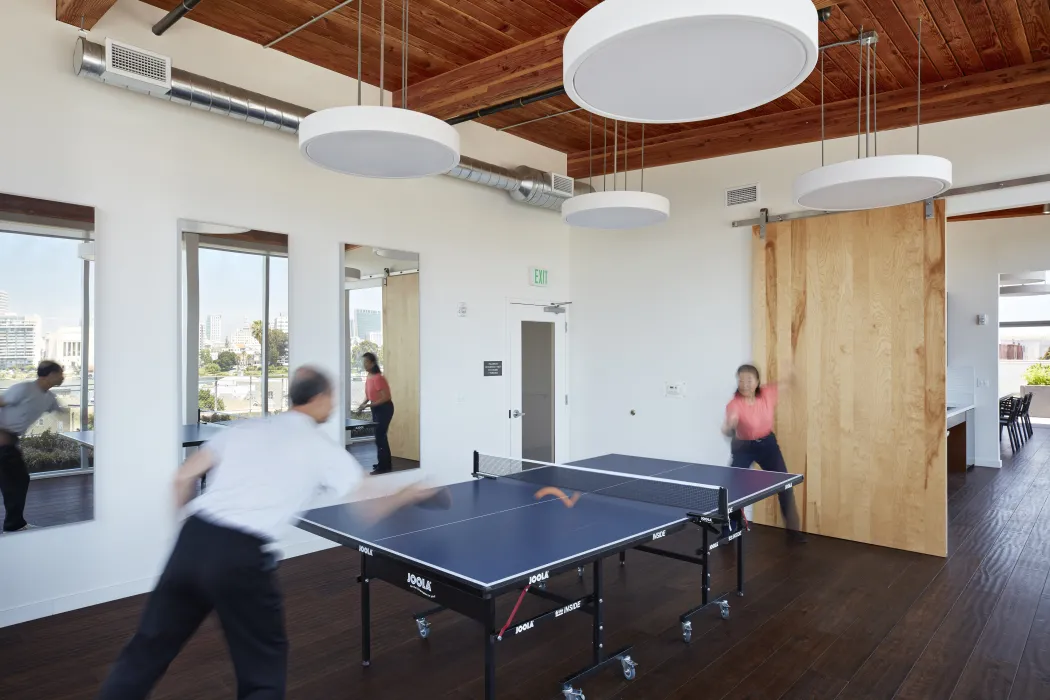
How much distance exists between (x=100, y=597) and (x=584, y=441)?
475 cm

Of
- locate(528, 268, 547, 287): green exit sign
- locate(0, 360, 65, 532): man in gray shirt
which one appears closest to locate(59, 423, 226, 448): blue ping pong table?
locate(0, 360, 65, 532): man in gray shirt

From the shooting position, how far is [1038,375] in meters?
15.2

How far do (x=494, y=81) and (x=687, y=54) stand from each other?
302cm

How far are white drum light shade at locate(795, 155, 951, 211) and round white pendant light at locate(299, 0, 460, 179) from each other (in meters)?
2.07

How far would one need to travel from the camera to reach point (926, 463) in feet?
17.1

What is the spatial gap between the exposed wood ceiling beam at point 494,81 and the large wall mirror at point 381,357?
131cm

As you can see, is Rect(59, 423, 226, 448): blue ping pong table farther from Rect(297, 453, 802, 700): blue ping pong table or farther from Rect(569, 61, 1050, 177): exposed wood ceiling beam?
Rect(569, 61, 1050, 177): exposed wood ceiling beam

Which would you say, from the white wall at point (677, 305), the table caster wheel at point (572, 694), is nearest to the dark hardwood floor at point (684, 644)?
the table caster wheel at point (572, 694)

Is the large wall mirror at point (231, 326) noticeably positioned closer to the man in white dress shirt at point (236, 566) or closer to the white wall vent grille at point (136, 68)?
the white wall vent grille at point (136, 68)

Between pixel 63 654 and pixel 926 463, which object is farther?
pixel 926 463

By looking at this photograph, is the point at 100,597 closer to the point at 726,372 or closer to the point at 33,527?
the point at 33,527

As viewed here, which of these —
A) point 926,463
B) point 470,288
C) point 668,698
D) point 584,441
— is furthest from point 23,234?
point 926,463

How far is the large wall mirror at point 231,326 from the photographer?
4.48 m

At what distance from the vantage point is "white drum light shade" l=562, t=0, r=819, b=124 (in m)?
1.89
